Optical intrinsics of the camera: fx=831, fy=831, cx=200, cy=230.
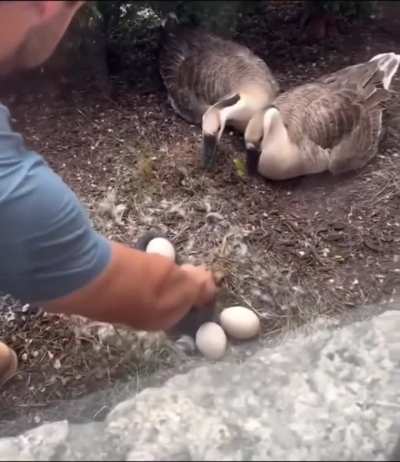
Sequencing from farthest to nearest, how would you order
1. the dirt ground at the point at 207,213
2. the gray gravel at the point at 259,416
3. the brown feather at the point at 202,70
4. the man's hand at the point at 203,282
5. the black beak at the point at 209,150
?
the brown feather at the point at 202,70 → the black beak at the point at 209,150 → the dirt ground at the point at 207,213 → the man's hand at the point at 203,282 → the gray gravel at the point at 259,416

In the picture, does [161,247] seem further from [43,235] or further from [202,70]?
[202,70]

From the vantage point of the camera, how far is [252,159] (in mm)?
1830

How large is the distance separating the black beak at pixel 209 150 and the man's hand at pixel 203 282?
20.8 inches

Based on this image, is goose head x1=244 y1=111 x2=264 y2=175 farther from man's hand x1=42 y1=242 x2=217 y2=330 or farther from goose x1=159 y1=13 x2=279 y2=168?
man's hand x1=42 y1=242 x2=217 y2=330

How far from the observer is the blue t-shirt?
1.01m

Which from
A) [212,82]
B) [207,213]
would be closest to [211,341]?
[207,213]

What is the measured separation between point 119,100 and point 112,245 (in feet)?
2.18

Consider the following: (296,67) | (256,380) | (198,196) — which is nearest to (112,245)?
(256,380)

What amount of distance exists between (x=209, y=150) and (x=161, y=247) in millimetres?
517

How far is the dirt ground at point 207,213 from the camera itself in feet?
4.10

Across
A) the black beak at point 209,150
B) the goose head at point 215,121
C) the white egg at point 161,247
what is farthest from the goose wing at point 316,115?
the white egg at point 161,247

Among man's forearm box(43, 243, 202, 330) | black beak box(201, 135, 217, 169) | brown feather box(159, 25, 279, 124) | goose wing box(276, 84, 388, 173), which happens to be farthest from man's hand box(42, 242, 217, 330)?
goose wing box(276, 84, 388, 173)

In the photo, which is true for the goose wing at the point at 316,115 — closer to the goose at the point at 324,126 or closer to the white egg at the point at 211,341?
the goose at the point at 324,126

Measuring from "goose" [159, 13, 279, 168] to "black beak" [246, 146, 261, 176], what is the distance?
76 millimetres
